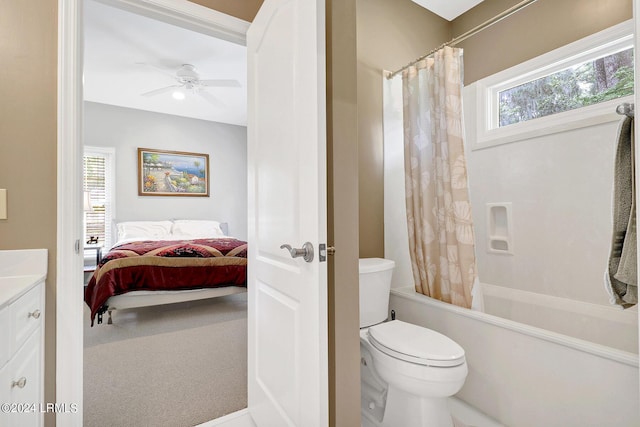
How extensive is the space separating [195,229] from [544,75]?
4742mm

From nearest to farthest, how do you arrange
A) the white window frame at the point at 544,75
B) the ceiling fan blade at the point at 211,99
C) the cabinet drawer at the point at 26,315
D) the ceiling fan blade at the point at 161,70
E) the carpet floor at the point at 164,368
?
the cabinet drawer at the point at 26,315, the carpet floor at the point at 164,368, the white window frame at the point at 544,75, the ceiling fan blade at the point at 161,70, the ceiling fan blade at the point at 211,99

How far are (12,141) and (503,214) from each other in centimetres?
291

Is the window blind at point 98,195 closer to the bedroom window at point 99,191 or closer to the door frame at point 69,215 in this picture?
the bedroom window at point 99,191

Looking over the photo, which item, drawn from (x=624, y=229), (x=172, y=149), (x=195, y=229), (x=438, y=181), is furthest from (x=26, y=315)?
(x=172, y=149)

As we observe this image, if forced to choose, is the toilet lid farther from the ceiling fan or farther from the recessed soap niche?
the ceiling fan

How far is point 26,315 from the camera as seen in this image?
41.9 inches

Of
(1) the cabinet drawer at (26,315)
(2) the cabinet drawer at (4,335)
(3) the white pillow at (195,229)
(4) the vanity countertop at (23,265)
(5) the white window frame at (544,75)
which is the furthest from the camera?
(3) the white pillow at (195,229)

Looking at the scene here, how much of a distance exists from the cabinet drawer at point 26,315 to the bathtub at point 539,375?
193 cm

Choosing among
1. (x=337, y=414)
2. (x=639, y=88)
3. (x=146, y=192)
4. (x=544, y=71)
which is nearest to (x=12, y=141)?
(x=337, y=414)

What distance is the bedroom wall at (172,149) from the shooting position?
4.75 metres

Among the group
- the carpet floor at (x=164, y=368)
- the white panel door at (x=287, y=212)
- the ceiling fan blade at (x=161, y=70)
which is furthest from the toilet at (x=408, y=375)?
the ceiling fan blade at (x=161, y=70)

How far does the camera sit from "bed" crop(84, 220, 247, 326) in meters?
2.92

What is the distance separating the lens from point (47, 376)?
4.14ft

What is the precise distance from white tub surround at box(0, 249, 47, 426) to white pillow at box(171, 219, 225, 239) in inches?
140
